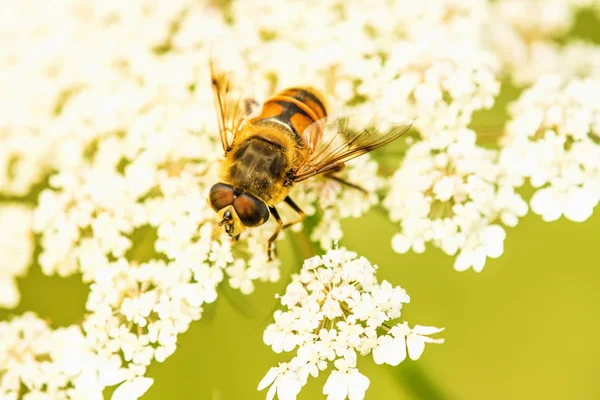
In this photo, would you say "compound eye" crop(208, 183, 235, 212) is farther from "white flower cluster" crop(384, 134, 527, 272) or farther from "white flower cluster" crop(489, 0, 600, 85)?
"white flower cluster" crop(489, 0, 600, 85)

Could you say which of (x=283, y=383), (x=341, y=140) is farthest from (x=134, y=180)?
(x=283, y=383)

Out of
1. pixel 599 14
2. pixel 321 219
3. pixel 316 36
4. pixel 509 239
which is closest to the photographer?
pixel 321 219

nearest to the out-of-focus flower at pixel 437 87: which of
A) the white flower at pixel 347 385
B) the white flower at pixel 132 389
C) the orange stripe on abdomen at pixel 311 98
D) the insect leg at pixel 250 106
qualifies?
the orange stripe on abdomen at pixel 311 98

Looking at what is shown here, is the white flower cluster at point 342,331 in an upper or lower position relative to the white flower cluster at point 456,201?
lower

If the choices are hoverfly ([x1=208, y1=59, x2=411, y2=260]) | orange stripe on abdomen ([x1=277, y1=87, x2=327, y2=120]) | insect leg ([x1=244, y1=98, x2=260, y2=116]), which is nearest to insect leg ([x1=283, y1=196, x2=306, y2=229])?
hoverfly ([x1=208, y1=59, x2=411, y2=260])

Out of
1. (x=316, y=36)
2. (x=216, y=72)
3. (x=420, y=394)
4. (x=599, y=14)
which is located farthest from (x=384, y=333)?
(x=599, y=14)

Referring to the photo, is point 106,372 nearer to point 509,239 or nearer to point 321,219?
point 321,219

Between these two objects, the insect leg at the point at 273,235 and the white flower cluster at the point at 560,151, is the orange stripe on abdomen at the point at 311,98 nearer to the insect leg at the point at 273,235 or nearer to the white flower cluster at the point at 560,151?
the insect leg at the point at 273,235

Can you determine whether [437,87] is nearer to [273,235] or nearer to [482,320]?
[273,235]
